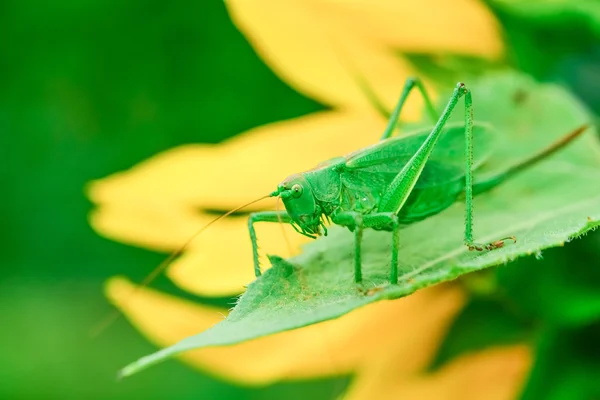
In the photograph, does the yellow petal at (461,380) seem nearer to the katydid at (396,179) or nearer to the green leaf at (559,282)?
the green leaf at (559,282)

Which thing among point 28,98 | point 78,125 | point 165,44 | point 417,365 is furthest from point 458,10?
point 28,98

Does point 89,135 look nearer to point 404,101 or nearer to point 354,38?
point 354,38

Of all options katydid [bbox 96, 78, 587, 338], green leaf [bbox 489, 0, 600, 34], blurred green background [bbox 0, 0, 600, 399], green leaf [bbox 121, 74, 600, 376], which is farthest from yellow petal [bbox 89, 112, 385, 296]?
blurred green background [bbox 0, 0, 600, 399]

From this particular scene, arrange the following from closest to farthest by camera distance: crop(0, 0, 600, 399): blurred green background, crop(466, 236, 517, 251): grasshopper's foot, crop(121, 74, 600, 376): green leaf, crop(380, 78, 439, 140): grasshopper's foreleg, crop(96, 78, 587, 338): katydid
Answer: crop(121, 74, 600, 376): green leaf
crop(466, 236, 517, 251): grasshopper's foot
crop(96, 78, 587, 338): katydid
crop(380, 78, 439, 140): grasshopper's foreleg
crop(0, 0, 600, 399): blurred green background

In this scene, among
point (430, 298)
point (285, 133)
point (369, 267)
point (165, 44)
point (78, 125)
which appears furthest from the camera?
point (78, 125)

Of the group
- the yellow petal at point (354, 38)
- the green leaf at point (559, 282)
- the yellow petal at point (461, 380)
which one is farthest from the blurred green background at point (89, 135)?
the green leaf at point (559, 282)

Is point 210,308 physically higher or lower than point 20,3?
lower

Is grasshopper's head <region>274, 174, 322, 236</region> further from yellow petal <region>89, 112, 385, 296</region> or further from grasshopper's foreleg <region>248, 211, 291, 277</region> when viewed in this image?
yellow petal <region>89, 112, 385, 296</region>

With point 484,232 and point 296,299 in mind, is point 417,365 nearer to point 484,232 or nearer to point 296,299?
point 484,232
